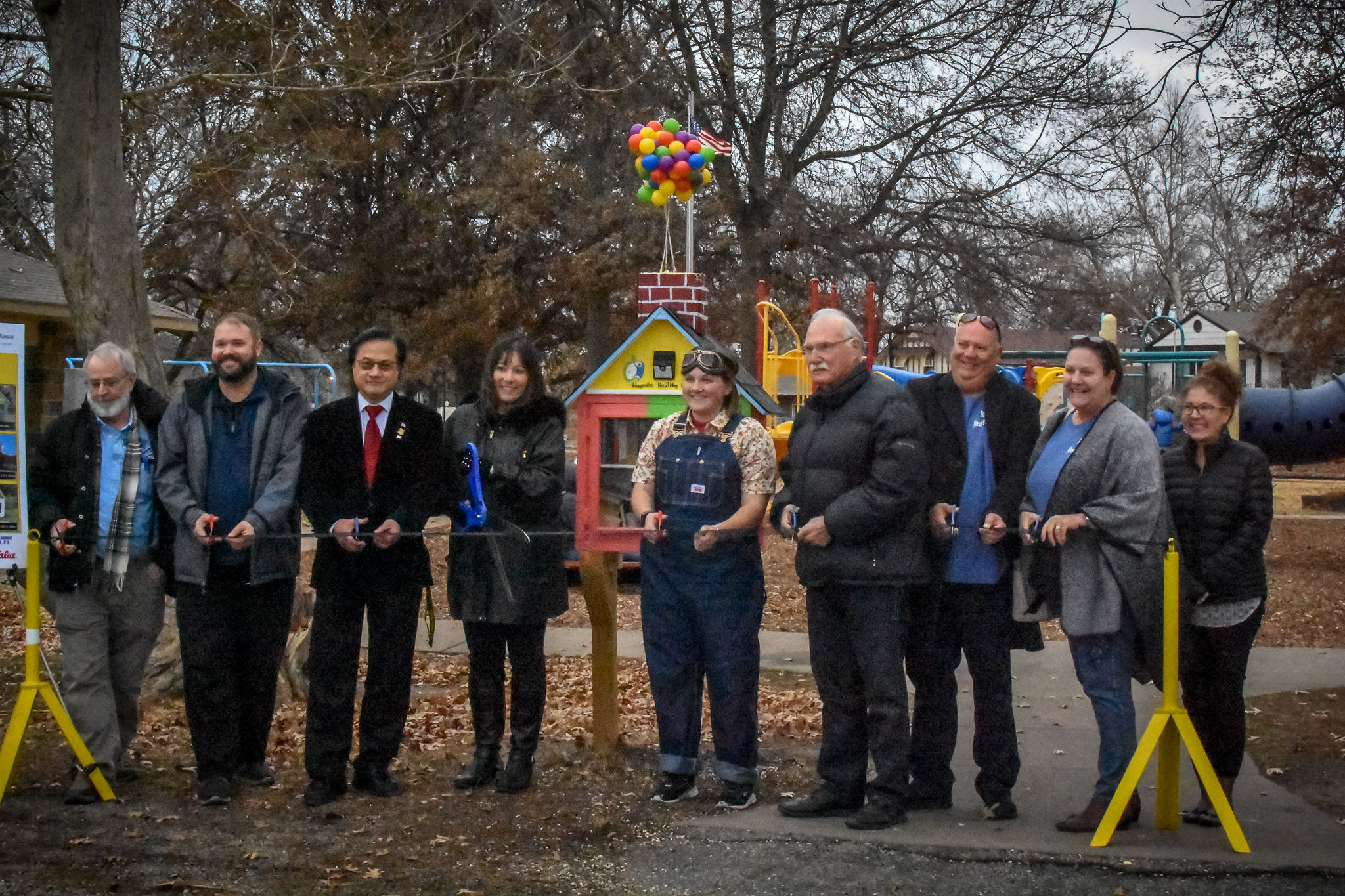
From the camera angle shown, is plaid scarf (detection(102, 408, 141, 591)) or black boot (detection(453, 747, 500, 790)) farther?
black boot (detection(453, 747, 500, 790))

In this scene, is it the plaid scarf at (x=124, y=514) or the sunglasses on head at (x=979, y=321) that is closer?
the sunglasses on head at (x=979, y=321)

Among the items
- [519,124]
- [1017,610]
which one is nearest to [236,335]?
[1017,610]

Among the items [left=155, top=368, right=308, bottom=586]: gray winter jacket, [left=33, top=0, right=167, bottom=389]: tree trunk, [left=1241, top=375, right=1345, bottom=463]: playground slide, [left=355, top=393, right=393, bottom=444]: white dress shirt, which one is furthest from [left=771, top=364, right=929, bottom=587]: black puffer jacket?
[left=1241, top=375, right=1345, bottom=463]: playground slide

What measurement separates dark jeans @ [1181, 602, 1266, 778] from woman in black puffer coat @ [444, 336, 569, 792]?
2.47 m

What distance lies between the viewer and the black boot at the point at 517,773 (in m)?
5.46

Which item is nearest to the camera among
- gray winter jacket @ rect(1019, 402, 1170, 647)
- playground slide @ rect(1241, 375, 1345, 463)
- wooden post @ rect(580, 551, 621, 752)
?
gray winter jacket @ rect(1019, 402, 1170, 647)

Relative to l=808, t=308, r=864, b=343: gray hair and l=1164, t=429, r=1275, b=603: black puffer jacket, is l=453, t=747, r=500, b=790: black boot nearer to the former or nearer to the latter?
l=808, t=308, r=864, b=343: gray hair

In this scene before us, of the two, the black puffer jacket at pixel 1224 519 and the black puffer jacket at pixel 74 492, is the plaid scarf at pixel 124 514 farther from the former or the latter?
the black puffer jacket at pixel 1224 519

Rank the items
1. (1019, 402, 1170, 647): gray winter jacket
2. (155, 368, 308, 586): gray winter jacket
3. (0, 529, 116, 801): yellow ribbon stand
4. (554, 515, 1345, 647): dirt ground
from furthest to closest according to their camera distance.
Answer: (554, 515, 1345, 647): dirt ground
(155, 368, 308, 586): gray winter jacket
(0, 529, 116, 801): yellow ribbon stand
(1019, 402, 1170, 647): gray winter jacket

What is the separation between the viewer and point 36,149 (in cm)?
2286

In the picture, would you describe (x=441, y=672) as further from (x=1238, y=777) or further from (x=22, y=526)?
(x=1238, y=777)

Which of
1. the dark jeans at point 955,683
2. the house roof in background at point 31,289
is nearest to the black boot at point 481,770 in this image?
the dark jeans at point 955,683

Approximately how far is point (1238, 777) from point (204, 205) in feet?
68.7

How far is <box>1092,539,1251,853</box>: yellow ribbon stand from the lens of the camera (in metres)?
4.63
